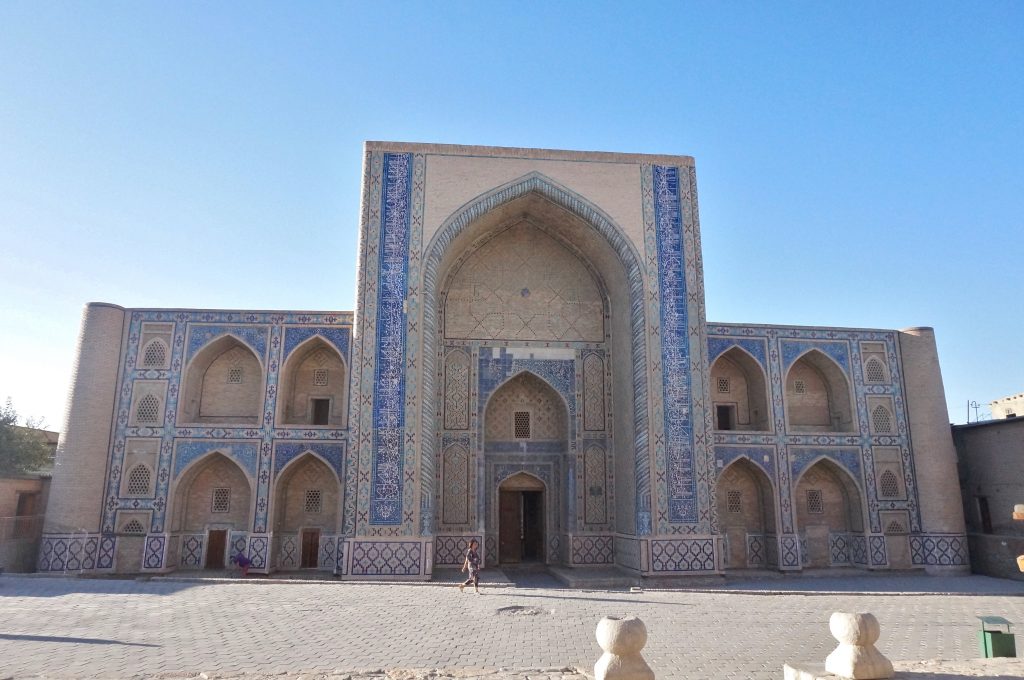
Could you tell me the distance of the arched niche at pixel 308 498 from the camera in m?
13.8

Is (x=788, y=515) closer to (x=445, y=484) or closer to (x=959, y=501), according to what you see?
(x=959, y=501)

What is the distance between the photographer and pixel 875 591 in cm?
1121

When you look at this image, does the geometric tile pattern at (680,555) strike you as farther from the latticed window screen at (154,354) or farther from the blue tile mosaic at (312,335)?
the latticed window screen at (154,354)

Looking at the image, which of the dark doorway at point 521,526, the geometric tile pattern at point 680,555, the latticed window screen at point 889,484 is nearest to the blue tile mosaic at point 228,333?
the dark doorway at point 521,526

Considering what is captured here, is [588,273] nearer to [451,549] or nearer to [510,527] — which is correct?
[510,527]

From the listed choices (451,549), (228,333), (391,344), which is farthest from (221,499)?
(391,344)

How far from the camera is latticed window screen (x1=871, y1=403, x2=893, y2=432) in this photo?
1489 cm

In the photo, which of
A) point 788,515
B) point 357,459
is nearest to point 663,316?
point 788,515

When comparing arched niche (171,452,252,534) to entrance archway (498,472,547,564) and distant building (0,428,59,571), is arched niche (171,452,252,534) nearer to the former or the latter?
distant building (0,428,59,571)

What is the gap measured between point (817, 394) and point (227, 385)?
41.7 feet

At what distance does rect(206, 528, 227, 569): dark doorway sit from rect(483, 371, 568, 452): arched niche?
17.8 ft

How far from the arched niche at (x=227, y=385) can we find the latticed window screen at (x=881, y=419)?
12.8m

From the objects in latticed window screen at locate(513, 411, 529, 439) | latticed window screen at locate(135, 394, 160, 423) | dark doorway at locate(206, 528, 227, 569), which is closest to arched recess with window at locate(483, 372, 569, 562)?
latticed window screen at locate(513, 411, 529, 439)

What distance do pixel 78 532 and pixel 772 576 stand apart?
42.3ft
